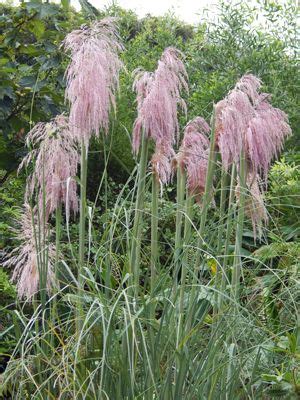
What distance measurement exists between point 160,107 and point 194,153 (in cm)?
27

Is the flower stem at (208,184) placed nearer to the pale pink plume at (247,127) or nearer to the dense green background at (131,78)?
the pale pink plume at (247,127)

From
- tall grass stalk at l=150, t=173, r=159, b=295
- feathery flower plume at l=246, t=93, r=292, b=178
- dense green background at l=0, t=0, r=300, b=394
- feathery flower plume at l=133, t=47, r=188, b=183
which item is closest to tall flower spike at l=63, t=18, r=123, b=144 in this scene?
feathery flower plume at l=133, t=47, r=188, b=183

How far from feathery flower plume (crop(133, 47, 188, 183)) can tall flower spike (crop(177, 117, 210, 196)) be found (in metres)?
0.07

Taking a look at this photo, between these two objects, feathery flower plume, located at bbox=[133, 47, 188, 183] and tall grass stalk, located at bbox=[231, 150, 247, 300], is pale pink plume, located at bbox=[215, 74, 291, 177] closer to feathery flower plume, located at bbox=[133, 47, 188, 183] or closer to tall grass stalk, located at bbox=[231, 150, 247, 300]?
tall grass stalk, located at bbox=[231, 150, 247, 300]

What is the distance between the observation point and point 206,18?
8.30 m

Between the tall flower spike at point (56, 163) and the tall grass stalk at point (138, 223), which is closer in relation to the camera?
the tall grass stalk at point (138, 223)

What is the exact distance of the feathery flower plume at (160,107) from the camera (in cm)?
269

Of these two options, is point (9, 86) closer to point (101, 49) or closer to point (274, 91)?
point (101, 49)

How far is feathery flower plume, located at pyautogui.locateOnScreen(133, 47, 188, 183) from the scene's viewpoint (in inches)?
106

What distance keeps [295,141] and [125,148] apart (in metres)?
1.51

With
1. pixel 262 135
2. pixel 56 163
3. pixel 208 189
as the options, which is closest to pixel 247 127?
pixel 262 135

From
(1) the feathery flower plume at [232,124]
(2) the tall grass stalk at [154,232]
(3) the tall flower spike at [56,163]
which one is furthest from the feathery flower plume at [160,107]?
(3) the tall flower spike at [56,163]

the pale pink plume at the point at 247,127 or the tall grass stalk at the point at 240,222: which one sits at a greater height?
the pale pink plume at the point at 247,127

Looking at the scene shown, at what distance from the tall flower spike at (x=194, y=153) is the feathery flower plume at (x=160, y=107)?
0.07m
